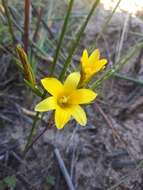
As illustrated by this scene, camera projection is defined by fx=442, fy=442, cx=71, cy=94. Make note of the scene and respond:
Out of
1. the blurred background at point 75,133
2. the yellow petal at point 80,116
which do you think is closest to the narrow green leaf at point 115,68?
the blurred background at point 75,133

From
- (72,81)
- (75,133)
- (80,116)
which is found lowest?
(75,133)

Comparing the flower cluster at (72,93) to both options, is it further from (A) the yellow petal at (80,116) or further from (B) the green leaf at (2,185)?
(B) the green leaf at (2,185)

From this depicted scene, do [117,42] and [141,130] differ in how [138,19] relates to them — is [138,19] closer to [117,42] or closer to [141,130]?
[117,42]

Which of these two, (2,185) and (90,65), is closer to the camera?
(90,65)

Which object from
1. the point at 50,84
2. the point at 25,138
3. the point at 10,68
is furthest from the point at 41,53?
the point at 50,84

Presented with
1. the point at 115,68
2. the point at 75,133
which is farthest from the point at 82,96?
the point at 75,133

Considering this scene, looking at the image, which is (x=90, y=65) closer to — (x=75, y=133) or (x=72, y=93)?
(x=72, y=93)
